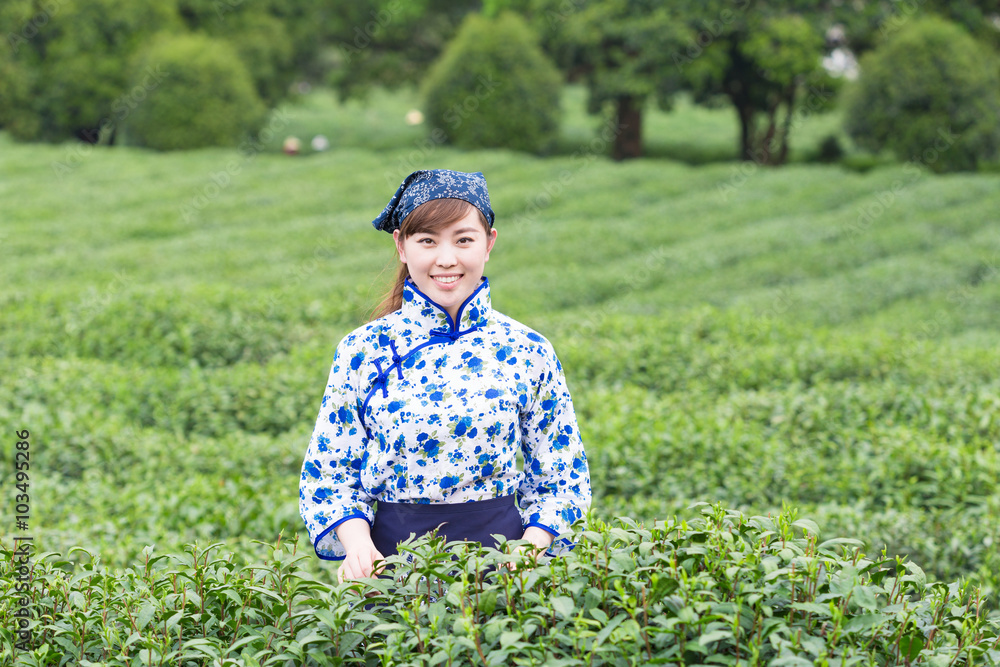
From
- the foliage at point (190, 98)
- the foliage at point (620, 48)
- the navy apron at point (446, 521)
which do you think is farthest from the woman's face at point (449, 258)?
the foliage at point (190, 98)

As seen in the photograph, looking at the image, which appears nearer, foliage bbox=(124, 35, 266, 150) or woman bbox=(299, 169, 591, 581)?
woman bbox=(299, 169, 591, 581)

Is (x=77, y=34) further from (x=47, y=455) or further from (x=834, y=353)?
(x=834, y=353)

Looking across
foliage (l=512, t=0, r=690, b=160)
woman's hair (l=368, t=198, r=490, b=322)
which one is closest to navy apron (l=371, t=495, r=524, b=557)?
woman's hair (l=368, t=198, r=490, b=322)

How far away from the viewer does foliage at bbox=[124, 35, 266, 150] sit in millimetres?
23453

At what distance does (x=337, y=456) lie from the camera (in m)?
2.53

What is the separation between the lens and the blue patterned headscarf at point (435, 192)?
247 centimetres

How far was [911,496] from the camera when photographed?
5.34 m

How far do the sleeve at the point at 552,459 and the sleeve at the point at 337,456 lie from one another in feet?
1.64

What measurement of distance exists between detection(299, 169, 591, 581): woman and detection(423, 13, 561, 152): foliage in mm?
21474

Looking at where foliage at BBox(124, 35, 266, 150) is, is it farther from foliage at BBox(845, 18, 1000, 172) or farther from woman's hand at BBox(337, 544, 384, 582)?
woman's hand at BBox(337, 544, 384, 582)

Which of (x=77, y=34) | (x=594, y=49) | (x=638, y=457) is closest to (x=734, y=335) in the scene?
(x=638, y=457)

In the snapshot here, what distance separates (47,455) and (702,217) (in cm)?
1336

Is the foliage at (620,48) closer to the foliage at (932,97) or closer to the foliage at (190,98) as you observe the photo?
the foliage at (932,97)

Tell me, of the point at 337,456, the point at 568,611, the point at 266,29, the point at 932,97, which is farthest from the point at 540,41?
the point at 568,611
